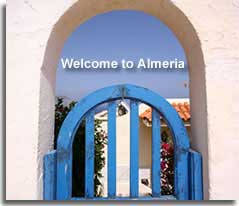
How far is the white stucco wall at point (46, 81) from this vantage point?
160 centimetres

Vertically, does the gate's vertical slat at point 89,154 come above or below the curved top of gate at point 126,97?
below

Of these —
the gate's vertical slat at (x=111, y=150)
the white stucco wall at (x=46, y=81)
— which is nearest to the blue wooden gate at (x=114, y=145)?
the gate's vertical slat at (x=111, y=150)

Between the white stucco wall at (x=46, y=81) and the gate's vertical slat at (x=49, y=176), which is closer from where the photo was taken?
the white stucco wall at (x=46, y=81)

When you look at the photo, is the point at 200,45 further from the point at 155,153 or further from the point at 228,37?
the point at 155,153

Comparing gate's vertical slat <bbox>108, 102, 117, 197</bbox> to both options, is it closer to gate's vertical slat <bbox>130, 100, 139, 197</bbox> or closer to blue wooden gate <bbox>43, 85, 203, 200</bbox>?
blue wooden gate <bbox>43, 85, 203, 200</bbox>

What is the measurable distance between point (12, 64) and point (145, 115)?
513 centimetres

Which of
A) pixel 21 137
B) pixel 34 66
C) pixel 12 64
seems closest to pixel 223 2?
Answer: pixel 34 66

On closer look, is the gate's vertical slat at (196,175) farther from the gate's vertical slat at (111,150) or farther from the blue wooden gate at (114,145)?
the gate's vertical slat at (111,150)

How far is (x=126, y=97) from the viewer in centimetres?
192

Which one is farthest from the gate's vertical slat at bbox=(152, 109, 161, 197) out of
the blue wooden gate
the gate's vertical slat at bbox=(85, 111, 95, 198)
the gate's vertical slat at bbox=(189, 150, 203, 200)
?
the gate's vertical slat at bbox=(85, 111, 95, 198)

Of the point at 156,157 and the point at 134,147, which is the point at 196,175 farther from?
the point at 134,147

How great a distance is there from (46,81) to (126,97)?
0.49 metres

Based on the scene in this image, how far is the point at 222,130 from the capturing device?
5.30 ft

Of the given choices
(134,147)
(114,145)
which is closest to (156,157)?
(134,147)
